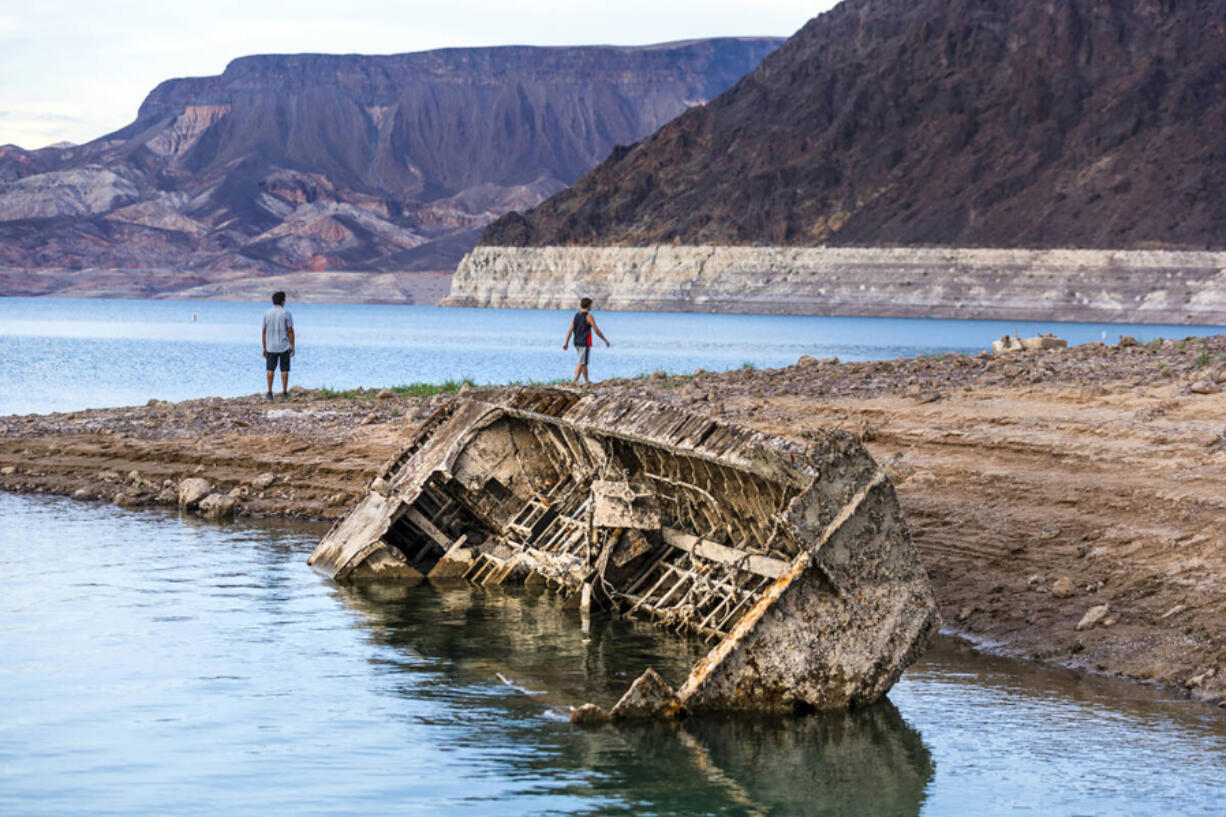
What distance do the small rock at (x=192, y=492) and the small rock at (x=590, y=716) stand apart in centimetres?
961

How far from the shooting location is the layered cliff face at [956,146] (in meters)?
148

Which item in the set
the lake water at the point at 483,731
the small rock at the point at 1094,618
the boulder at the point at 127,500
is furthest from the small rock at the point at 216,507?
the small rock at the point at 1094,618

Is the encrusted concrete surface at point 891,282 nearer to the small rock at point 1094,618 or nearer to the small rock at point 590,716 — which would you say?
the small rock at point 1094,618

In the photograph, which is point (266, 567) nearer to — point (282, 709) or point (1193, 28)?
point (282, 709)

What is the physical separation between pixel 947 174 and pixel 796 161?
17.7m

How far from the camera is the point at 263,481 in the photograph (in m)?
A: 18.8

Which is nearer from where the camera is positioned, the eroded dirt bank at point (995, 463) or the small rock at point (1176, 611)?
the small rock at point (1176, 611)

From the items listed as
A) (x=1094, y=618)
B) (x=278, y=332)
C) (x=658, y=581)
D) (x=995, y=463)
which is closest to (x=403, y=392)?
(x=278, y=332)

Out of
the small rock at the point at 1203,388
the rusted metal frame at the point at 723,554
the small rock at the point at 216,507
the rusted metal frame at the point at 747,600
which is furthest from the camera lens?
the small rock at the point at 216,507

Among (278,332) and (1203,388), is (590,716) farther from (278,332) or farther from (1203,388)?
(278,332)

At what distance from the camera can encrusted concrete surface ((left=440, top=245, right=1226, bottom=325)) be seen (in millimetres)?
135500

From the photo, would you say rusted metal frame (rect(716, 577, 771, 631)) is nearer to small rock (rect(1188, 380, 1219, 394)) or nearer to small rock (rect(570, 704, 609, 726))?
small rock (rect(570, 704, 609, 726))

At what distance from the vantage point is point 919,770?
904 cm

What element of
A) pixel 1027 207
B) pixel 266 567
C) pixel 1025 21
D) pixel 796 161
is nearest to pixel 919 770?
pixel 266 567
